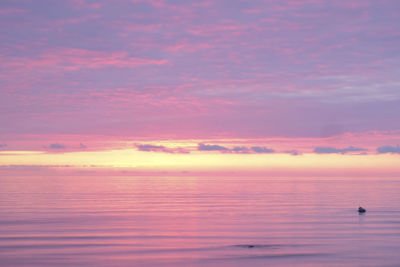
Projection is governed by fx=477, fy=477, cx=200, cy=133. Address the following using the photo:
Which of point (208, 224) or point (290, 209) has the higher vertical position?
A: point (290, 209)

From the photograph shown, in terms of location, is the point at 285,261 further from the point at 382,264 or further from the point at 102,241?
the point at 102,241

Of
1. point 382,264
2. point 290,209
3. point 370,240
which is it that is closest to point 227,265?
point 382,264

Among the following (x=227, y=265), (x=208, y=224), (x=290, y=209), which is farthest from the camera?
(x=290, y=209)

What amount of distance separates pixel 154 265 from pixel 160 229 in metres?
14.1

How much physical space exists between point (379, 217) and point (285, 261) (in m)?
26.8

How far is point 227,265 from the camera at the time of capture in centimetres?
2750

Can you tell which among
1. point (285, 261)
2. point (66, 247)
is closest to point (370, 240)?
point (285, 261)

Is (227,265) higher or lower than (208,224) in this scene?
lower

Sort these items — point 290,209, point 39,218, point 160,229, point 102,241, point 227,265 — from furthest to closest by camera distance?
point 290,209 → point 39,218 → point 160,229 → point 102,241 → point 227,265

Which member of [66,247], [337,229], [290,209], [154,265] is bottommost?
[154,265]

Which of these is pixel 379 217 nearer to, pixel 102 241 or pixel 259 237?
pixel 259 237

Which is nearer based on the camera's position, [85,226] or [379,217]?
[85,226]

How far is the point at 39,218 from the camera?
4881 cm

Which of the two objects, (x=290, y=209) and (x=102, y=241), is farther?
(x=290, y=209)
